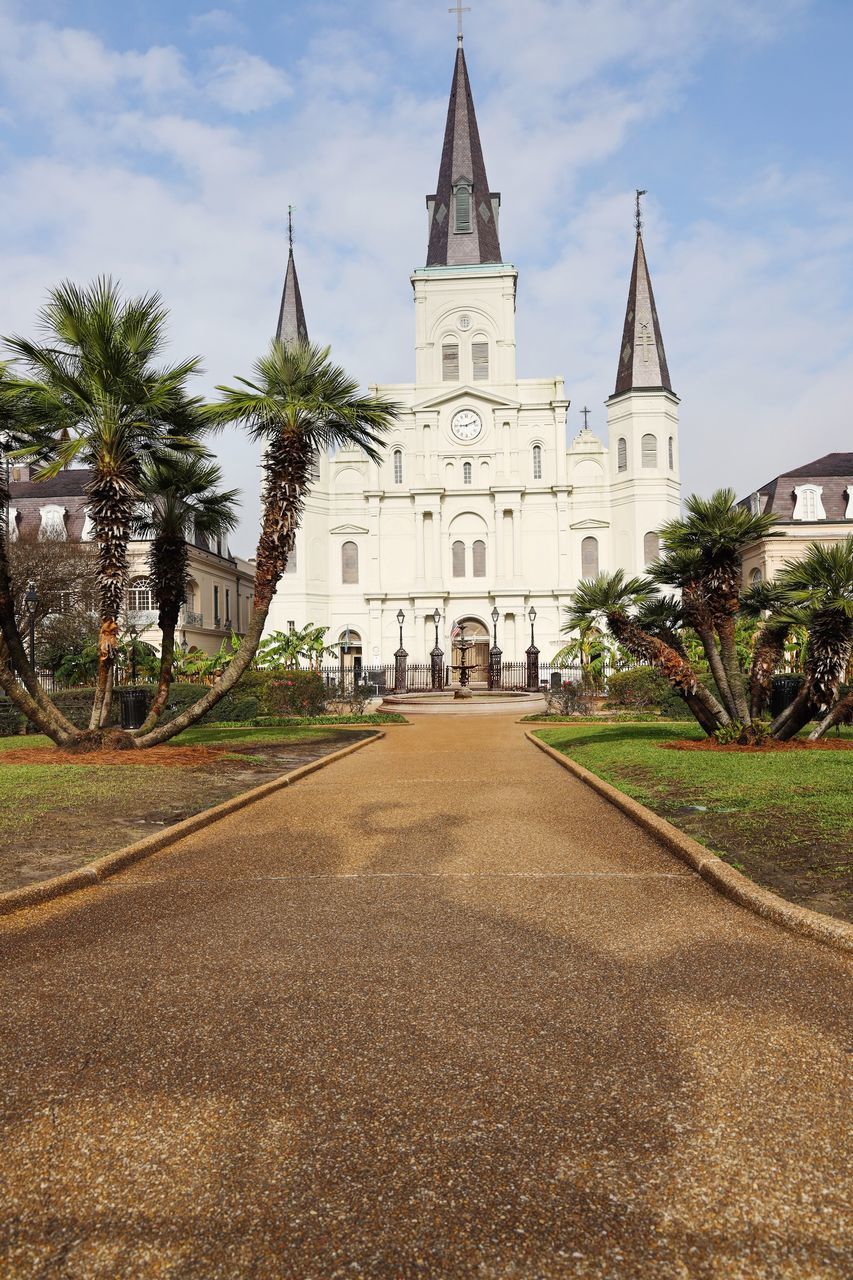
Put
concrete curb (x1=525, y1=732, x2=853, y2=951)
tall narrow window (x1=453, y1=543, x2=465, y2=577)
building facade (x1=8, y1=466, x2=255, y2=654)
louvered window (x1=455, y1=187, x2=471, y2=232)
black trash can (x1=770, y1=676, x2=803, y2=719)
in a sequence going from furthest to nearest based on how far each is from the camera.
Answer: louvered window (x1=455, y1=187, x2=471, y2=232)
tall narrow window (x1=453, y1=543, x2=465, y2=577)
building facade (x1=8, y1=466, x2=255, y2=654)
black trash can (x1=770, y1=676, x2=803, y2=719)
concrete curb (x1=525, y1=732, x2=853, y2=951)

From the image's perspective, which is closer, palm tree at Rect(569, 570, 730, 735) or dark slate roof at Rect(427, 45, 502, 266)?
palm tree at Rect(569, 570, 730, 735)

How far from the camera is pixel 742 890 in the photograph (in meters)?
5.55

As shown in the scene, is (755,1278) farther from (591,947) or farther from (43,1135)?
(591,947)

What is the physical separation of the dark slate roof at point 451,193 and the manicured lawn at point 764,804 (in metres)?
50.4

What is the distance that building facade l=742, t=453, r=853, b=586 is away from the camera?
47875 mm

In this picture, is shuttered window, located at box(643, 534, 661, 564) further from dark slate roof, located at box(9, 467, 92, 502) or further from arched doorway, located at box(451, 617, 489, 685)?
dark slate roof, located at box(9, 467, 92, 502)

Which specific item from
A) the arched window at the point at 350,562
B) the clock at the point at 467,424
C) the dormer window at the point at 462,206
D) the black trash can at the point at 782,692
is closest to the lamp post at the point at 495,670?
the arched window at the point at 350,562

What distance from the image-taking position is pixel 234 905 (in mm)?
5684

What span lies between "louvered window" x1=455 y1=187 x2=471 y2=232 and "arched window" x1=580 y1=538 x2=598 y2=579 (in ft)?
73.6

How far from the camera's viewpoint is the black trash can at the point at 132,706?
21.0 meters

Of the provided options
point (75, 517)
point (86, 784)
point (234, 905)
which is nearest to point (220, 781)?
point (86, 784)

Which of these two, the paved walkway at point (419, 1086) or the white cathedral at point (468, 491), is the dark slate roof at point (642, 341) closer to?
Answer: the white cathedral at point (468, 491)

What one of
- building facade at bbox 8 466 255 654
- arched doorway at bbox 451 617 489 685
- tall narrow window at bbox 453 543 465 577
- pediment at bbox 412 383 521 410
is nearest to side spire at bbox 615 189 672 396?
pediment at bbox 412 383 521 410

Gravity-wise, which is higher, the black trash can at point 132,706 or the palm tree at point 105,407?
the palm tree at point 105,407
